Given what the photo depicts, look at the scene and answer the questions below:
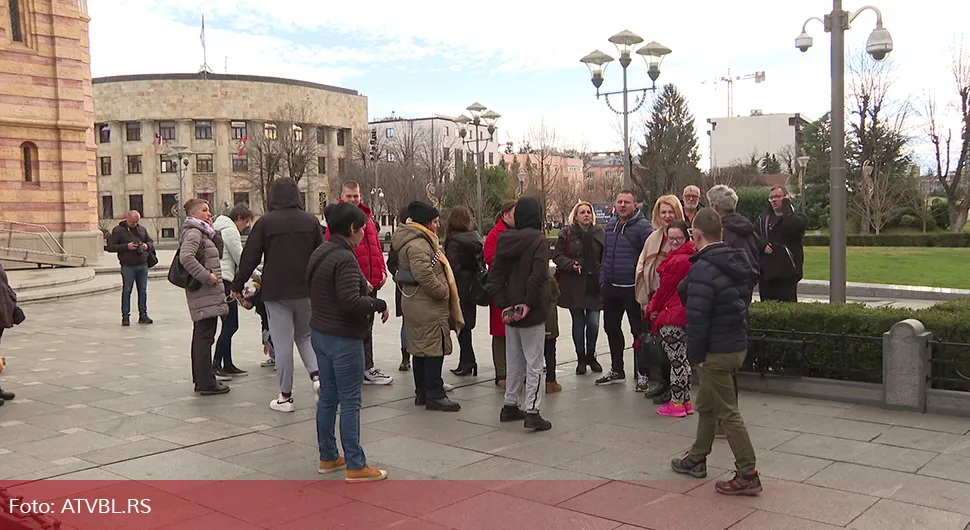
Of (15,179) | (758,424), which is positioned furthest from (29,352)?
(15,179)

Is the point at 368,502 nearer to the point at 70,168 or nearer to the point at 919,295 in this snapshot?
the point at 919,295

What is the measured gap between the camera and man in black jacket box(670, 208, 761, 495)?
484 centimetres

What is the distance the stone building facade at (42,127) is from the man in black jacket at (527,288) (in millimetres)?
24421

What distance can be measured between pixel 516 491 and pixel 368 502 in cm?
91

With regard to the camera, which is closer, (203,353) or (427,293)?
(427,293)

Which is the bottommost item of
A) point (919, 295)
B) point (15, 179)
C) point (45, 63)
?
point (919, 295)

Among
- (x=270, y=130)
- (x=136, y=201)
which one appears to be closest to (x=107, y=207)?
(x=136, y=201)

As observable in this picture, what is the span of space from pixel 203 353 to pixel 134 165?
7564 cm

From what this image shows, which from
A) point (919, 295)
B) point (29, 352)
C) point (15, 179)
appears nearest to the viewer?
point (29, 352)

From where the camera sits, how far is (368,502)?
4.89 meters

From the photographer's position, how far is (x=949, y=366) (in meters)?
6.78

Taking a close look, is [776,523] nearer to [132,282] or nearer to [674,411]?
[674,411]

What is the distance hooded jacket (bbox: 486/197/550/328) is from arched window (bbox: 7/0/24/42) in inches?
1044

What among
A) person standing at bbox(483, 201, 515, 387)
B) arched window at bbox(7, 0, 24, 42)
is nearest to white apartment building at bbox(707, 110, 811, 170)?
arched window at bbox(7, 0, 24, 42)
